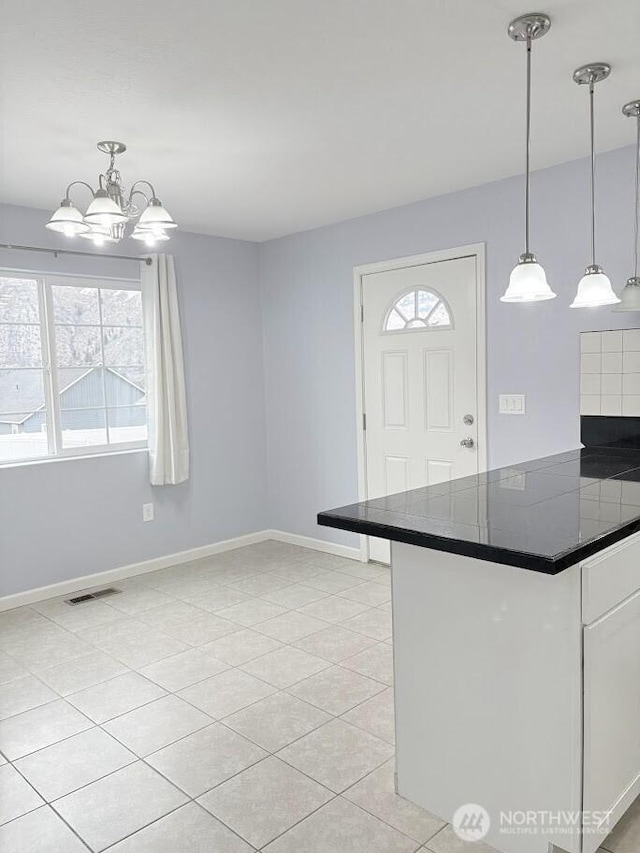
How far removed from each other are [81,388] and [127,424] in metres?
0.41

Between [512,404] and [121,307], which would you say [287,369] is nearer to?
[121,307]

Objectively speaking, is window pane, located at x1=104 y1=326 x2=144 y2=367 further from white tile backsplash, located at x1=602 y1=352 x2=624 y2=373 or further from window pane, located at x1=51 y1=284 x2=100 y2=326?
white tile backsplash, located at x1=602 y1=352 x2=624 y2=373

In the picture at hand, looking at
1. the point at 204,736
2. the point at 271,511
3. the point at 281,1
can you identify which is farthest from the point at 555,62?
the point at 271,511

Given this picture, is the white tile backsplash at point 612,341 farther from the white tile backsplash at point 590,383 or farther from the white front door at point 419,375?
the white front door at point 419,375

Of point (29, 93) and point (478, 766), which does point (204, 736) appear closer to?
point (478, 766)

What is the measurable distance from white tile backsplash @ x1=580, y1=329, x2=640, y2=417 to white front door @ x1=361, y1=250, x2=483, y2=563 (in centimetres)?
68

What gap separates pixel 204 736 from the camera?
2471 mm

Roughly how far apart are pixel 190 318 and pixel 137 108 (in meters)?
2.27

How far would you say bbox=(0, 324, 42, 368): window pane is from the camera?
3.89 m

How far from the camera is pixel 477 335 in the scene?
383 cm

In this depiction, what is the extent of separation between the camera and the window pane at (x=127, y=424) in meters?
4.43

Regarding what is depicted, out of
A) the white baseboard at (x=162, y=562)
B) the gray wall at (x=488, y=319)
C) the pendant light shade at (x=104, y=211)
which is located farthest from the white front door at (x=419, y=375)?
the pendant light shade at (x=104, y=211)

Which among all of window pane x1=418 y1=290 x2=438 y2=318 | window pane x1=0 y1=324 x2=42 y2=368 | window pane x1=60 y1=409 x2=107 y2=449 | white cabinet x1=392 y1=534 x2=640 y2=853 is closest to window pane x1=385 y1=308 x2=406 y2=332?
window pane x1=418 y1=290 x2=438 y2=318

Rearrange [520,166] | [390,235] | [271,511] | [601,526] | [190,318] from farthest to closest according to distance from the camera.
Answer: [271,511]
[190,318]
[390,235]
[520,166]
[601,526]
